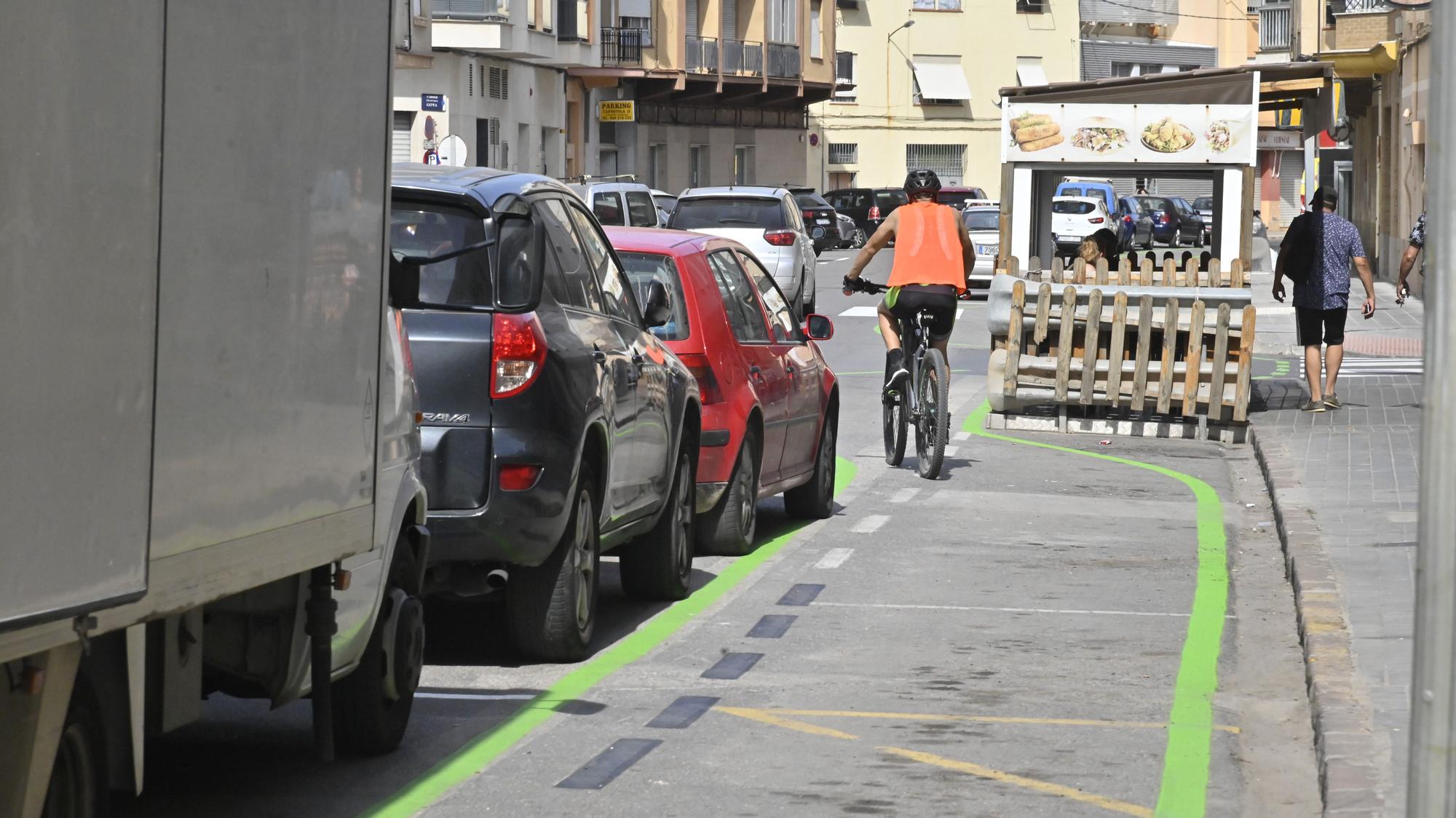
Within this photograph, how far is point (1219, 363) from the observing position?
16.2 metres

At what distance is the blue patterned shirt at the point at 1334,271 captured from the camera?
16.9 meters

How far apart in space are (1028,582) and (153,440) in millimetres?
6382

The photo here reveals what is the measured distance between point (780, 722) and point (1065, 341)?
984 cm

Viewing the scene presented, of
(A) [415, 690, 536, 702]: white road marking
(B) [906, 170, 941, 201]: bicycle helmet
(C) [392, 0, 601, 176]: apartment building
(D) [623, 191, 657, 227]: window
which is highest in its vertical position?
(C) [392, 0, 601, 176]: apartment building

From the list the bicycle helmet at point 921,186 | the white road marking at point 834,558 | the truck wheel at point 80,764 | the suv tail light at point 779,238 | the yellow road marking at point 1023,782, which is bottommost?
the yellow road marking at point 1023,782

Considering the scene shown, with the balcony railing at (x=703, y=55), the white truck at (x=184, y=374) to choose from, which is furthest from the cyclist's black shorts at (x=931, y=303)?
the balcony railing at (x=703, y=55)

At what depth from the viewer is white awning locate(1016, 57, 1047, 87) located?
8088 centimetres

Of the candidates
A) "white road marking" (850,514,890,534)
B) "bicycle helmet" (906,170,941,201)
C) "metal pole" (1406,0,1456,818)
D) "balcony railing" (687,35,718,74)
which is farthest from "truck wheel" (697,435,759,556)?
"balcony railing" (687,35,718,74)

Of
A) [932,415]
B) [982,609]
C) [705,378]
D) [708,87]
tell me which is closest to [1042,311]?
[932,415]

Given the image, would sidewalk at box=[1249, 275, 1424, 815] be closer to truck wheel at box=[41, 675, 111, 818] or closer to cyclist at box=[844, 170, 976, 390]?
cyclist at box=[844, 170, 976, 390]

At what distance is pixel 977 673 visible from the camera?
787 cm

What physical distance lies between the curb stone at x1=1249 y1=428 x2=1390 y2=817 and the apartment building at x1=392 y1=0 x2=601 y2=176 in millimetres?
29500

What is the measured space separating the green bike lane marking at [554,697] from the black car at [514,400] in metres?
0.21

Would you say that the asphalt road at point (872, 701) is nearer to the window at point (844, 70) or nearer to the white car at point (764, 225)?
the white car at point (764, 225)
